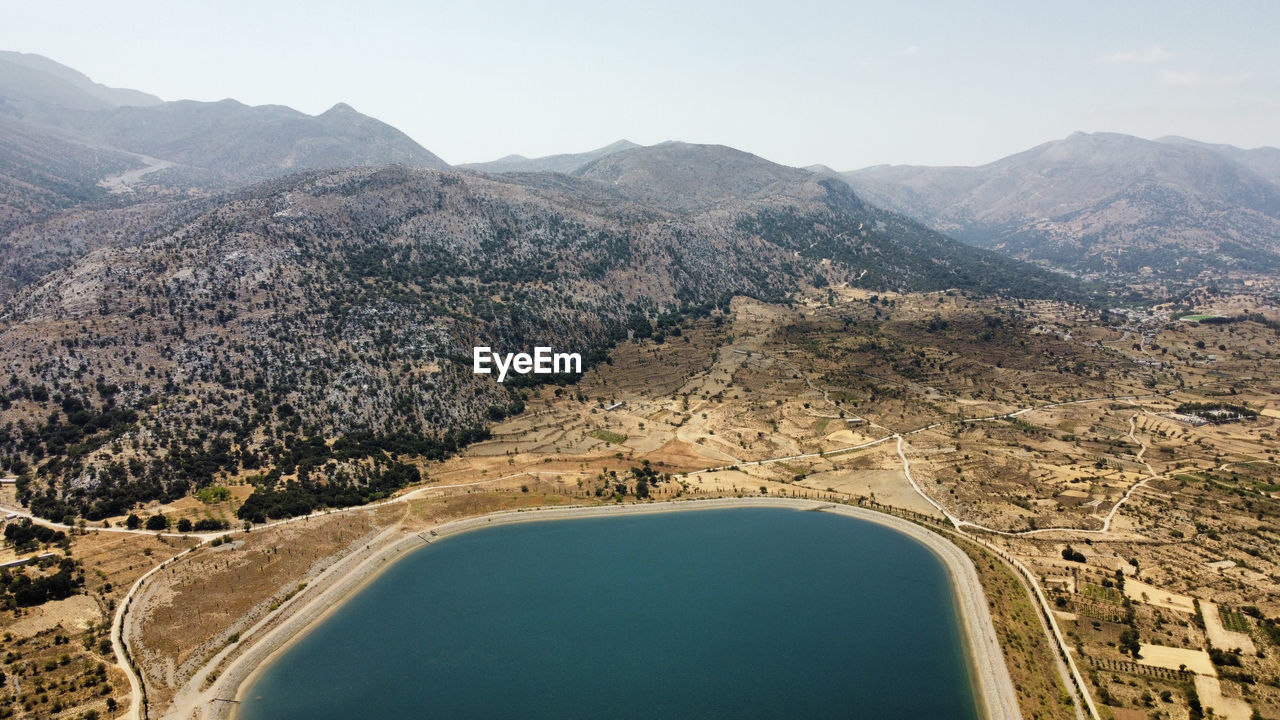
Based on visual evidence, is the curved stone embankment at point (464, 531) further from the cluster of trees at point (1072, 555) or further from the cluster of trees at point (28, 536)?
the cluster of trees at point (28, 536)

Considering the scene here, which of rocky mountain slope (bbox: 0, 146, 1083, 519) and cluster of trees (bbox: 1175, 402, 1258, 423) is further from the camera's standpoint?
cluster of trees (bbox: 1175, 402, 1258, 423)

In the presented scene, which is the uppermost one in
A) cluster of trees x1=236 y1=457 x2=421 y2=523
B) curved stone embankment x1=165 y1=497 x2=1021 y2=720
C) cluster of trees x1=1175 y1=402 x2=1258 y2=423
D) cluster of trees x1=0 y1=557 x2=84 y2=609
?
cluster of trees x1=1175 y1=402 x2=1258 y2=423

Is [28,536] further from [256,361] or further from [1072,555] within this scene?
[1072,555]

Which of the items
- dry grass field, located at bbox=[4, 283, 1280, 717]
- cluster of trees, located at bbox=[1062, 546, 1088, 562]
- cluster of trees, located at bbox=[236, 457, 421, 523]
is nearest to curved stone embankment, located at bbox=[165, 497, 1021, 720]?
dry grass field, located at bbox=[4, 283, 1280, 717]

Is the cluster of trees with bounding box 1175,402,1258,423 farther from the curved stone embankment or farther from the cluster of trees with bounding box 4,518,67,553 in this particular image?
the cluster of trees with bounding box 4,518,67,553

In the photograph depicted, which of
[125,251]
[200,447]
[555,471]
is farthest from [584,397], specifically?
[125,251]

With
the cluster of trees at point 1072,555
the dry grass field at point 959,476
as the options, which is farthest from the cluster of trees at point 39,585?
the cluster of trees at point 1072,555

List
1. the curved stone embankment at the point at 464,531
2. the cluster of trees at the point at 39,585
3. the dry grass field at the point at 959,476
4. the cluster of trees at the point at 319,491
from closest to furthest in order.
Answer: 1. the curved stone embankment at the point at 464,531
2. the cluster of trees at the point at 39,585
3. the dry grass field at the point at 959,476
4. the cluster of trees at the point at 319,491

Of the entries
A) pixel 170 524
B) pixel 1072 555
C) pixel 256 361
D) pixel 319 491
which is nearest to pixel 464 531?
pixel 319 491

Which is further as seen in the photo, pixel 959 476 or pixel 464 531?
pixel 959 476

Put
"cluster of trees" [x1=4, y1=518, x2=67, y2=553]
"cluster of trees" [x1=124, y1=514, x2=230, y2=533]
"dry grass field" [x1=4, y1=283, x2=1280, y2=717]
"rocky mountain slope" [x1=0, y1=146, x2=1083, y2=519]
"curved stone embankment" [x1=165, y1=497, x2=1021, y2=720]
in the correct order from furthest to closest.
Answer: "rocky mountain slope" [x1=0, y1=146, x2=1083, y2=519], "cluster of trees" [x1=124, y1=514, x2=230, y2=533], "cluster of trees" [x1=4, y1=518, x2=67, y2=553], "dry grass field" [x1=4, y1=283, x2=1280, y2=717], "curved stone embankment" [x1=165, y1=497, x2=1021, y2=720]
